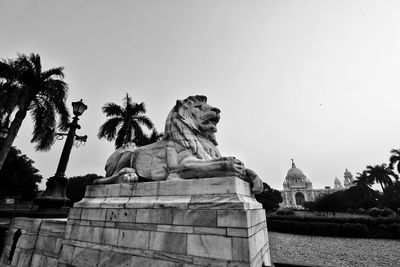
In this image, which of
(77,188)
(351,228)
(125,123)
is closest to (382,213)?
(351,228)

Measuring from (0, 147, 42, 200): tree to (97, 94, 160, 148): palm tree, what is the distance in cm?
1851

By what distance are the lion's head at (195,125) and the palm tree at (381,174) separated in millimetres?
57682

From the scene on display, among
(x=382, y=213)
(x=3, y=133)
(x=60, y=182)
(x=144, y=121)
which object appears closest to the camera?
(x=60, y=182)

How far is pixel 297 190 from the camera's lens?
3546 inches

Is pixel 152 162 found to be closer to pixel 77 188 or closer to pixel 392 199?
pixel 77 188

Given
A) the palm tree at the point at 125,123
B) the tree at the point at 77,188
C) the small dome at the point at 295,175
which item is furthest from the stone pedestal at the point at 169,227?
the small dome at the point at 295,175

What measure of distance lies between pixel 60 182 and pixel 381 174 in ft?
197

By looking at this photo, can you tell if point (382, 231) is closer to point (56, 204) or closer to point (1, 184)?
point (56, 204)

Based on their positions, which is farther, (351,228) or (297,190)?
(297,190)

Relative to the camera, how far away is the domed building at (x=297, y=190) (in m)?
89.1

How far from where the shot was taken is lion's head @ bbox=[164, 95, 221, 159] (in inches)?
162

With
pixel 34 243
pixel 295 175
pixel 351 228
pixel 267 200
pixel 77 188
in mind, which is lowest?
pixel 351 228

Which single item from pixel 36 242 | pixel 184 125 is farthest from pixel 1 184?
pixel 184 125

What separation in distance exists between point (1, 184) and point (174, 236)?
3468 centimetres
